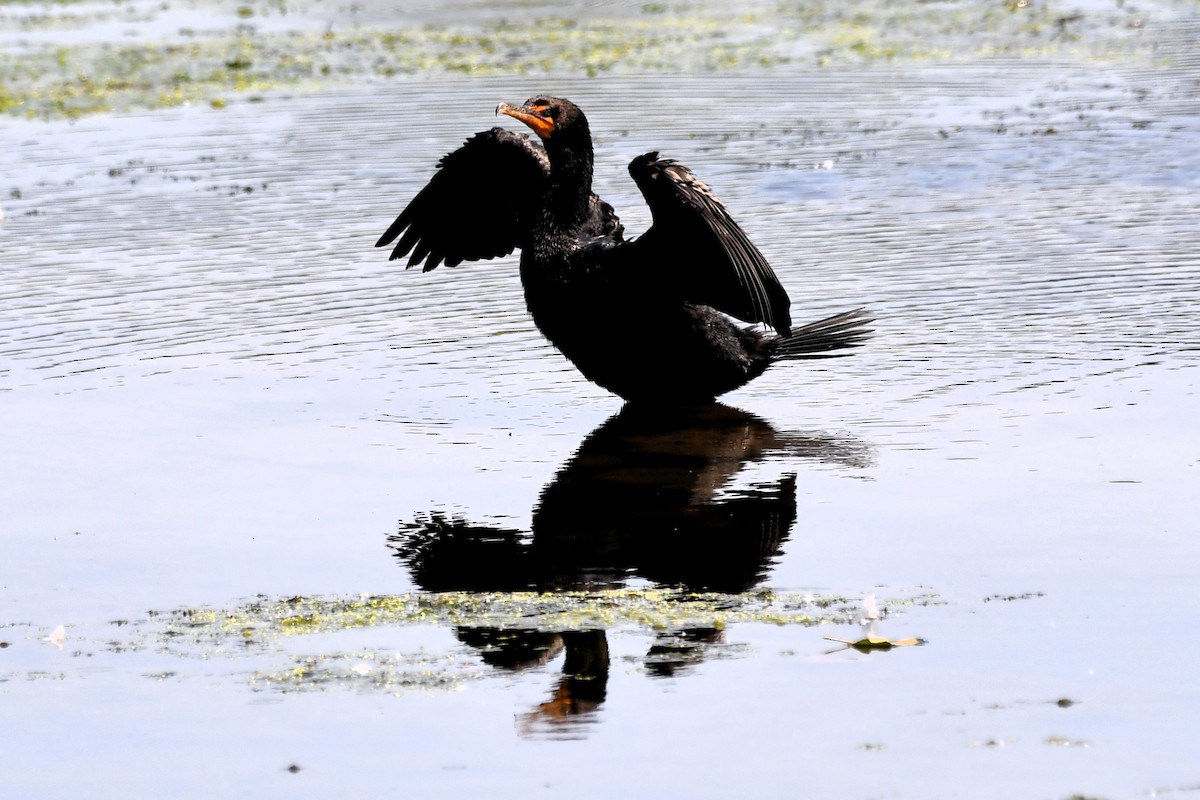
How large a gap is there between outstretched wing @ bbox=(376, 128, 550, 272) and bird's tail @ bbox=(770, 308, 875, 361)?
1.30m

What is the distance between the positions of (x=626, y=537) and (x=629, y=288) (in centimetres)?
184

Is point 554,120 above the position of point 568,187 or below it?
above

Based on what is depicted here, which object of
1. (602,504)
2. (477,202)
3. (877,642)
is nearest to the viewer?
(877,642)

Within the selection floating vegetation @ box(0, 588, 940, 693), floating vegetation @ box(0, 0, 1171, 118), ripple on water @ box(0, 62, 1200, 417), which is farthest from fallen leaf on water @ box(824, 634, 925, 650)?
floating vegetation @ box(0, 0, 1171, 118)

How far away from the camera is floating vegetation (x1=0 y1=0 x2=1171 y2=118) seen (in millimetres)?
17609

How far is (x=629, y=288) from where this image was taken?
7848 millimetres

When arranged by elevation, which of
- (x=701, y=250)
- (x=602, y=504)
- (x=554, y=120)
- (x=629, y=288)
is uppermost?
(x=554, y=120)

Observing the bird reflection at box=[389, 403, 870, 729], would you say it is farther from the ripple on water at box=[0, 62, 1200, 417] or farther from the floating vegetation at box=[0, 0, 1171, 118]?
the floating vegetation at box=[0, 0, 1171, 118]

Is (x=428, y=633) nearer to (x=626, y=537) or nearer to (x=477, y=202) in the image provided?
(x=626, y=537)

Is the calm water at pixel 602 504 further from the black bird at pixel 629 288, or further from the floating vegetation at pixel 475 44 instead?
the floating vegetation at pixel 475 44

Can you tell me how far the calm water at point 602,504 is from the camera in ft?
15.0

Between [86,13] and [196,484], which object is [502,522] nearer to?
[196,484]

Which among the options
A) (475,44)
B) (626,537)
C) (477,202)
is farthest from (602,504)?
(475,44)

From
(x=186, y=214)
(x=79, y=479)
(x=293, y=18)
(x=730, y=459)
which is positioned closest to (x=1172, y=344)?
(x=730, y=459)
